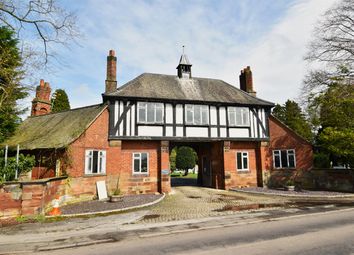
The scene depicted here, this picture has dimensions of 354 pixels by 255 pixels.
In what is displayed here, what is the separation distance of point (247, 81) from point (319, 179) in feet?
34.6

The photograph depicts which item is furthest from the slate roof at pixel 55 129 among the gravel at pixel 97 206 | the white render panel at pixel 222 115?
the white render panel at pixel 222 115

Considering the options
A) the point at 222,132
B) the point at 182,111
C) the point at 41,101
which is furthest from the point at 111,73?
the point at 41,101

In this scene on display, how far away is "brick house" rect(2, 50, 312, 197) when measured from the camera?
15452 millimetres

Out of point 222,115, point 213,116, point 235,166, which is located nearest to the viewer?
point 213,116

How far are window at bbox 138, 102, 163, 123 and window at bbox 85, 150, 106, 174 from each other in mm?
3744

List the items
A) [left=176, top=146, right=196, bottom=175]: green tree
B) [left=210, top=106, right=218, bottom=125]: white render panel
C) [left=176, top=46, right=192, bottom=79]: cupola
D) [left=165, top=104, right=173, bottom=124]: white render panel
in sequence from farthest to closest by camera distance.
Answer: [left=176, top=146, right=196, bottom=175]: green tree → [left=176, top=46, right=192, bottom=79]: cupola → [left=210, top=106, right=218, bottom=125]: white render panel → [left=165, top=104, right=173, bottom=124]: white render panel

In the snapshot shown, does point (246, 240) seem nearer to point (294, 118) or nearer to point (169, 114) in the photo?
point (169, 114)

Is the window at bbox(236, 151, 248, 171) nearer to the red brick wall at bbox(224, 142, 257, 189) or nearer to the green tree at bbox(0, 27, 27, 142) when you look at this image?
the red brick wall at bbox(224, 142, 257, 189)

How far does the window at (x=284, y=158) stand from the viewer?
19891 millimetres

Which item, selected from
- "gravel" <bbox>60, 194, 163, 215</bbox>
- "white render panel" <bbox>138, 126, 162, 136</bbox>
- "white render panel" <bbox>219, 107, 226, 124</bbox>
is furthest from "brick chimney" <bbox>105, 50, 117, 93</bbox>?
"white render panel" <bbox>219, 107, 226, 124</bbox>

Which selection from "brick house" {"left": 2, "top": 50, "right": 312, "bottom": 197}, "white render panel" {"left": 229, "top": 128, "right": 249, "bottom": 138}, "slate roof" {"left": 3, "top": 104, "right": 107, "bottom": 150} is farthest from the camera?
"white render panel" {"left": 229, "top": 128, "right": 249, "bottom": 138}

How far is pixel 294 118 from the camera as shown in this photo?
41.4 m

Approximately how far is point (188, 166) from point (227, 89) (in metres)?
25.9

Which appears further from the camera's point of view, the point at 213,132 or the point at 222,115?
the point at 222,115
